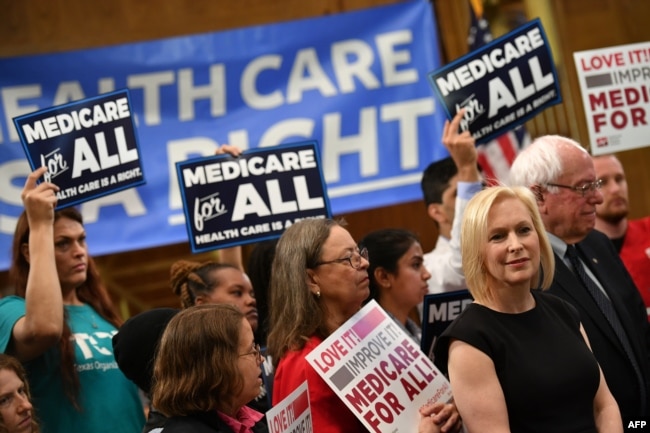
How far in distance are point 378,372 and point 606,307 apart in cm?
88

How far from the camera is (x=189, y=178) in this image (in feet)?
13.4

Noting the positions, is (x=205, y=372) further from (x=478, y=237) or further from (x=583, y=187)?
(x=583, y=187)

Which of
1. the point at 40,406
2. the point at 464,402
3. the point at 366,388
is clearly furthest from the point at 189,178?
the point at 464,402

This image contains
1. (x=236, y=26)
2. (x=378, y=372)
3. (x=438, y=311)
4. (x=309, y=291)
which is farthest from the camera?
(x=236, y=26)

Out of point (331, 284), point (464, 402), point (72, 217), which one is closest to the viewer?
point (464, 402)

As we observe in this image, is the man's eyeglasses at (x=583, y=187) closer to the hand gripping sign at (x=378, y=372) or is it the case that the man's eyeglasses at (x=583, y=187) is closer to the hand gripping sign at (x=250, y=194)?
the hand gripping sign at (x=378, y=372)

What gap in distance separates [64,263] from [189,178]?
64 centimetres

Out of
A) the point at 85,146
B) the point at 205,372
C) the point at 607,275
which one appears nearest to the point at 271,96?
the point at 85,146

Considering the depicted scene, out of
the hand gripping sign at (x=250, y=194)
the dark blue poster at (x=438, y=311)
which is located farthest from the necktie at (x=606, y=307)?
the hand gripping sign at (x=250, y=194)

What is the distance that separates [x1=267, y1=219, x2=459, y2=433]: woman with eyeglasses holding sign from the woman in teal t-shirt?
725 mm

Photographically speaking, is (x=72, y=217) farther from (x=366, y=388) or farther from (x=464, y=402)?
(x=464, y=402)

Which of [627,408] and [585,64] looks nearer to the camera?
[627,408]

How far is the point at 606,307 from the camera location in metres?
3.40

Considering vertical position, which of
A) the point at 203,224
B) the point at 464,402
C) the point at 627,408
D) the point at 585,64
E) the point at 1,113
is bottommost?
the point at 627,408
